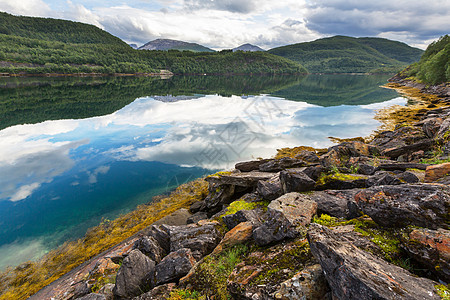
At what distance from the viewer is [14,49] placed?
7633 inches

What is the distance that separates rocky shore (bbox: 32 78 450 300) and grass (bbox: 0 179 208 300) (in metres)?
2.17

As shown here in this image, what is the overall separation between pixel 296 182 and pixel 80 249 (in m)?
14.5

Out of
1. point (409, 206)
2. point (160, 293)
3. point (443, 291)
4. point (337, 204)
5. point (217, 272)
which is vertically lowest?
point (160, 293)

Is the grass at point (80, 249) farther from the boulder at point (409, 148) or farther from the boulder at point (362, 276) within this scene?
the boulder at point (409, 148)

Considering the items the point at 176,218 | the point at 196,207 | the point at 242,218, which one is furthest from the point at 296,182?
the point at 176,218

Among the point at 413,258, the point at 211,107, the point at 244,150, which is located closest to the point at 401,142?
the point at 244,150

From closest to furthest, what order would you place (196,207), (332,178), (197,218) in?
(332,178), (197,218), (196,207)

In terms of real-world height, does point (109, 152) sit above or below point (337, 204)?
below

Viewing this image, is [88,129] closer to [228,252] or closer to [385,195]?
[228,252]

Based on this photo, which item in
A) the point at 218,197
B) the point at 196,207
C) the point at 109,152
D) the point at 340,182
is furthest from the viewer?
the point at 109,152

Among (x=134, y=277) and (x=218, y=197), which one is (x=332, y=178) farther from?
(x=134, y=277)

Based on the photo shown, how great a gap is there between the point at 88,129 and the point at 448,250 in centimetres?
4711

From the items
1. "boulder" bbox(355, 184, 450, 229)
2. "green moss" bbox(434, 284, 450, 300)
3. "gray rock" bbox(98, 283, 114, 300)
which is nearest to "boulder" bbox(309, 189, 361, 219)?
"boulder" bbox(355, 184, 450, 229)

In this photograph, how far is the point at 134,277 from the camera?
7.58 metres
